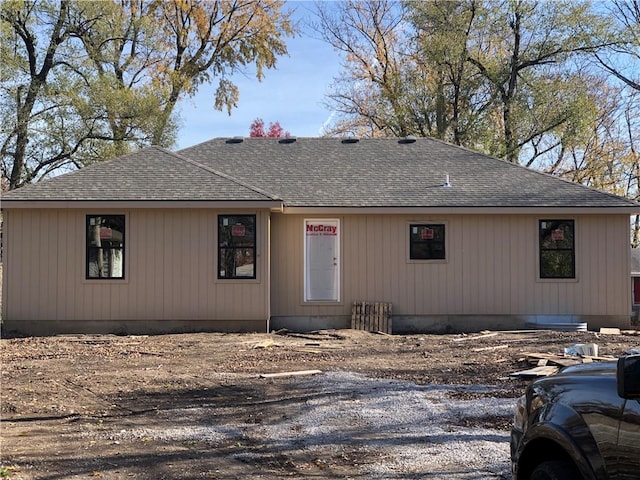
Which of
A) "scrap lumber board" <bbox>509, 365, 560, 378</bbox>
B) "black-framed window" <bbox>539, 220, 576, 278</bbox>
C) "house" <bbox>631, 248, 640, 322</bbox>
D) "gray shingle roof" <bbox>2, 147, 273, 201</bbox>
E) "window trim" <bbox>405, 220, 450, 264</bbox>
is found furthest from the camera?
"house" <bbox>631, 248, 640, 322</bbox>

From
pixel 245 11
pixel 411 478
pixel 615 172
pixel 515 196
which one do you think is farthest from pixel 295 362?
pixel 615 172

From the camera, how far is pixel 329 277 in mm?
16062

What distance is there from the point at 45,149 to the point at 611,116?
2777 centimetres

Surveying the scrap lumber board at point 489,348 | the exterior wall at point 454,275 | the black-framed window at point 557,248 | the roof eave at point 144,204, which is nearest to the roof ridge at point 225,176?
the roof eave at point 144,204

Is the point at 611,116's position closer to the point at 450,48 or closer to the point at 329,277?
the point at 450,48

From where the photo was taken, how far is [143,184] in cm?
1545

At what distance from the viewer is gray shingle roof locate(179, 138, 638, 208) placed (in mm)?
16000

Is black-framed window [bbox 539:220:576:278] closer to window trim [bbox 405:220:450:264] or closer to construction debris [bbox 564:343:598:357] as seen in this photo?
window trim [bbox 405:220:450:264]

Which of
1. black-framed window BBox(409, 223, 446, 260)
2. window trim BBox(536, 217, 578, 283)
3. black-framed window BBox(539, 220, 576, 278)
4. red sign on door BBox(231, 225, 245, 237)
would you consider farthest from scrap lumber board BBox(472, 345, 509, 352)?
red sign on door BBox(231, 225, 245, 237)

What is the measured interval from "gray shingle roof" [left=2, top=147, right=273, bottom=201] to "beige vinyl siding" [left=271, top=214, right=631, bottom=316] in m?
2.11

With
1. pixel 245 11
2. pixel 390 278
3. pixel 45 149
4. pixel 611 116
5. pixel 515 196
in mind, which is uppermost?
pixel 245 11

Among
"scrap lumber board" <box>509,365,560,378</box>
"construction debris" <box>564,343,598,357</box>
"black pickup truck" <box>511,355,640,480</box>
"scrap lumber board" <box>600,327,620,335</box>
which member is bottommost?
"scrap lumber board" <box>509,365,560,378</box>

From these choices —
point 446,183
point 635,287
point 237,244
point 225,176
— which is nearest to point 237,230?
point 237,244

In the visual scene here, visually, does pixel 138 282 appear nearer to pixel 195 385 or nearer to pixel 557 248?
pixel 195 385
